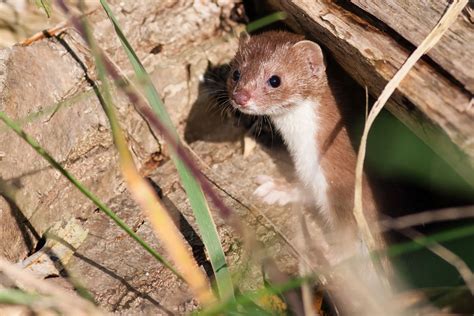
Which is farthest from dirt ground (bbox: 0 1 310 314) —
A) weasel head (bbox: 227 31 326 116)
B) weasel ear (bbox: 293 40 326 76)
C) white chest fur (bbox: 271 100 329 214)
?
weasel ear (bbox: 293 40 326 76)

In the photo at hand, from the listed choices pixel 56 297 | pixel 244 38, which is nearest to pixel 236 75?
pixel 244 38

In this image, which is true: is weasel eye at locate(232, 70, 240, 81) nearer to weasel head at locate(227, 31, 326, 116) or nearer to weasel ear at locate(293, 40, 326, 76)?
weasel head at locate(227, 31, 326, 116)

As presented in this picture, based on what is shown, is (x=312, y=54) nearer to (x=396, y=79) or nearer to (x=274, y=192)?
(x=274, y=192)

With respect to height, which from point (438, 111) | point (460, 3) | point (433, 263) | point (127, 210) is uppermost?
point (460, 3)

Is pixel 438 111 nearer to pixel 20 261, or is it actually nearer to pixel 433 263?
pixel 433 263

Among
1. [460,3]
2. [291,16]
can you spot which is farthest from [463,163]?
[291,16]

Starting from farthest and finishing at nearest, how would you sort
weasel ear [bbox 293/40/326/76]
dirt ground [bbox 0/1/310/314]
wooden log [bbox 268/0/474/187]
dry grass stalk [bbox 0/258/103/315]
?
weasel ear [bbox 293/40/326/76] → dirt ground [bbox 0/1/310/314] → wooden log [bbox 268/0/474/187] → dry grass stalk [bbox 0/258/103/315]

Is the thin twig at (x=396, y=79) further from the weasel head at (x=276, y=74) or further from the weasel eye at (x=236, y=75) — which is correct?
the weasel eye at (x=236, y=75)
